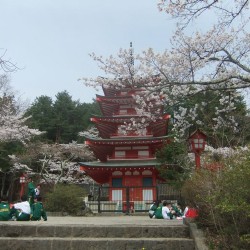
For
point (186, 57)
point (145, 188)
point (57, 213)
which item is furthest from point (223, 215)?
point (145, 188)

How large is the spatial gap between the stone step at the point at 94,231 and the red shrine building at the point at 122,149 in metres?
14.2

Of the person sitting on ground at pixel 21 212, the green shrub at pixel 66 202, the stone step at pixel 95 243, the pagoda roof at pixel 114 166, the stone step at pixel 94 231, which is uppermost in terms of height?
the pagoda roof at pixel 114 166

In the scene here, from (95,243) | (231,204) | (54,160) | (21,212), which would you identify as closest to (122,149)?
(54,160)

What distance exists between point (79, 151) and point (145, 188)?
13034 mm

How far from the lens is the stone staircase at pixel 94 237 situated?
23.8 feet

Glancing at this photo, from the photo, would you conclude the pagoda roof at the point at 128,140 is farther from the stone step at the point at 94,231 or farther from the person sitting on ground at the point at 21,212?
the stone step at the point at 94,231

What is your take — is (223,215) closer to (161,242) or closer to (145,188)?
(161,242)

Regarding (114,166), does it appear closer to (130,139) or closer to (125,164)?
(125,164)

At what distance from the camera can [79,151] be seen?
33.1 m

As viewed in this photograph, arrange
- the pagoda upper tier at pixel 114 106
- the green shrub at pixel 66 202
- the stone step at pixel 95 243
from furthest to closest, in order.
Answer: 1. the pagoda upper tier at pixel 114 106
2. the green shrub at pixel 66 202
3. the stone step at pixel 95 243

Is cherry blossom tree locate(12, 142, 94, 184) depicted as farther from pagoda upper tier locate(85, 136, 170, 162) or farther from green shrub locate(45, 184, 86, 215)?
green shrub locate(45, 184, 86, 215)

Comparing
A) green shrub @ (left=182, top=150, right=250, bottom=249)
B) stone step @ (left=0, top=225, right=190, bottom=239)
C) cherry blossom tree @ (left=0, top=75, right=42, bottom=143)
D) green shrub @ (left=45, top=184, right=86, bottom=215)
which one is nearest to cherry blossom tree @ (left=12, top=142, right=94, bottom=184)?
cherry blossom tree @ (left=0, top=75, right=42, bottom=143)

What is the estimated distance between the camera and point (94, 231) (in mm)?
7816

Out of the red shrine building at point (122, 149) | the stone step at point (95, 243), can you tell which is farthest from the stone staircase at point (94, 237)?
the red shrine building at point (122, 149)
